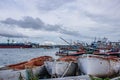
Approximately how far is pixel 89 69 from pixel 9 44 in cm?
14287

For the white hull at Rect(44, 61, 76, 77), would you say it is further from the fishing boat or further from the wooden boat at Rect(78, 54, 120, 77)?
the fishing boat

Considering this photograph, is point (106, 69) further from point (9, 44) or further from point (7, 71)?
point (9, 44)

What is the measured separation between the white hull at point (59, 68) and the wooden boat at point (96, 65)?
77 cm

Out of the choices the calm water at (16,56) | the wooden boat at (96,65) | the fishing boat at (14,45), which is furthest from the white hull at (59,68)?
the fishing boat at (14,45)

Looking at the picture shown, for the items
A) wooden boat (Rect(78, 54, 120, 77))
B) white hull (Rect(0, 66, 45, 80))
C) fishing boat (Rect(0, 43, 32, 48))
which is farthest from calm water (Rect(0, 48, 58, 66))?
fishing boat (Rect(0, 43, 32, 48))

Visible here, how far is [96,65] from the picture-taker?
18.3m

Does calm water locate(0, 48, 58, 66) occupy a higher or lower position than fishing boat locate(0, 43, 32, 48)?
lower

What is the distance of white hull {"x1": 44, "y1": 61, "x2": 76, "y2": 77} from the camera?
60.6 feet

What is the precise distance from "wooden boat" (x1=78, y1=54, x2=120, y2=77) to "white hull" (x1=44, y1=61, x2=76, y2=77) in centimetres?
77

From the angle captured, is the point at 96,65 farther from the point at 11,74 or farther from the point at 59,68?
the point at 11,74

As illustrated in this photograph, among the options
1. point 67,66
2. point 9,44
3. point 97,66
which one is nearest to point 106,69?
point 97,66

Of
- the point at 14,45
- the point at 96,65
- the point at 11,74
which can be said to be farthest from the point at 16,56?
the point at 14,45

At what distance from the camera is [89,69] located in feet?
59.5

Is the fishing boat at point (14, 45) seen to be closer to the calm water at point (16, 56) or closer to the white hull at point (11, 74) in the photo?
the calm water at point (16, 56)
